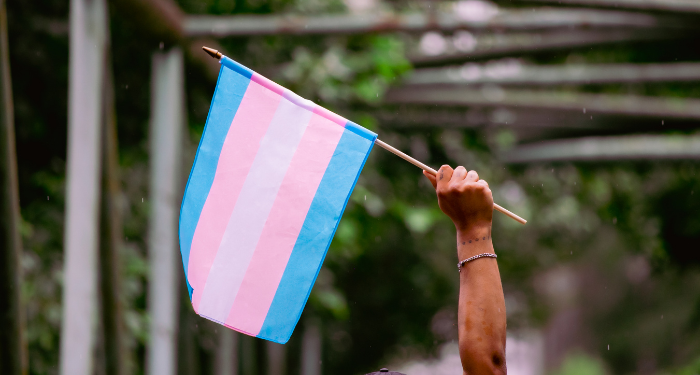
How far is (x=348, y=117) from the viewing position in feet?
21.1

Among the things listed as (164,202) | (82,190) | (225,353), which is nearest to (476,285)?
(82,190)

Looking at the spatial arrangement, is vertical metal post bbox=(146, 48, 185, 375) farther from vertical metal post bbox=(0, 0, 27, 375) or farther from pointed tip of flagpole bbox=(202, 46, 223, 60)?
pointed tip of flagpole bbox=(202, 46, 223, 60)

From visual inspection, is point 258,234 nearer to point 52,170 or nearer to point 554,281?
point 52,170

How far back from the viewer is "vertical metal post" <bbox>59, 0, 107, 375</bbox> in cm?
338

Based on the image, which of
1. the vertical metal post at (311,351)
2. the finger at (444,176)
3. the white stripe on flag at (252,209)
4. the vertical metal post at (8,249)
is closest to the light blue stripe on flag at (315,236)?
the white stripe on flag at (252,209)

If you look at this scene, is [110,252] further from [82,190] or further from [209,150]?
[209,150]

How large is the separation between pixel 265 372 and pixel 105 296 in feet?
22.2

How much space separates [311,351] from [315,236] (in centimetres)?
901

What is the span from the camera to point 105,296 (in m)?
3.84

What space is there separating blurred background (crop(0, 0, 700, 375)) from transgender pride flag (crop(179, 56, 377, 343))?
3.10 feet

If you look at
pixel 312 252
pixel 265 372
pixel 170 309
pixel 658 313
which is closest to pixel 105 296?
pixel 170 309

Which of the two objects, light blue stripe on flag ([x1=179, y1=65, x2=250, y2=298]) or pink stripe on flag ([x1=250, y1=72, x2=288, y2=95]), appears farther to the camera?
pink stripe on flag ([x1=250, y1=72, x2=288, y2=95])

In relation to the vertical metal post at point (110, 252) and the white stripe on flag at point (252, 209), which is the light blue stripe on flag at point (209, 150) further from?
the vertical metal post at point (110, 252)

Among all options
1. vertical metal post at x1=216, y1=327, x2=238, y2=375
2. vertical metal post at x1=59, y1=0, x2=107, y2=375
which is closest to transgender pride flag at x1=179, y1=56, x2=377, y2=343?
vertical metal post at x1=59, y1=0, x2=107, y2=375
